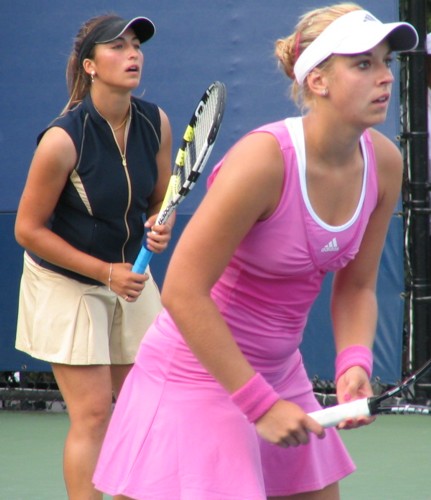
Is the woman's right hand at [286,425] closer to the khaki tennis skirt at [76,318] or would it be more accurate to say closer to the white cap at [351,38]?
the white cap at [351,38]

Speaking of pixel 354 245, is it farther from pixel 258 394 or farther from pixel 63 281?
pixel 63 281

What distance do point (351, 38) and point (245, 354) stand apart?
2.09 ft

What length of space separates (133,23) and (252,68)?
70.6 inches

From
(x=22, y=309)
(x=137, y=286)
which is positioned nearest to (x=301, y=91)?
(x=137, y=286)

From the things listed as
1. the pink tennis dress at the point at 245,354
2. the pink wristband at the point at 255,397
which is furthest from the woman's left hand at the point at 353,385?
the pink wristband at the point at 255,397

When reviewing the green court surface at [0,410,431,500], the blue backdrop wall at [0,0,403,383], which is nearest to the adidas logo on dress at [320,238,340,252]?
the green court surface at [0,410,431,500]

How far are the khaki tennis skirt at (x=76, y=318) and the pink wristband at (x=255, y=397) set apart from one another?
4.97ft

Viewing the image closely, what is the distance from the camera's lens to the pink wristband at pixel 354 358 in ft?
8.20

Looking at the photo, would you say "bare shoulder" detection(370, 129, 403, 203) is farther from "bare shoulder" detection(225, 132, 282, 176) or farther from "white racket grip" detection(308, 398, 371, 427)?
"white racket grip" detection(308, 398, 371, 427)

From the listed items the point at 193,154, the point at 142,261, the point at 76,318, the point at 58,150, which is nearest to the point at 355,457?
the point at 76,318

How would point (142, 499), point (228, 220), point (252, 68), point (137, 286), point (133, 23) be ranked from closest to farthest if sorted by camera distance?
point (228, 220) → point (142, 499) → point (137, 286) → point (133, 23) → point (252, 68)

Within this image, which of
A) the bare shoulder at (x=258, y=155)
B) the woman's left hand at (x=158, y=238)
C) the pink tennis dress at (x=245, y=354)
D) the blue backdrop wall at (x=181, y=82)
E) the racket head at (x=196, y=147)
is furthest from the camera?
the blue backdrop wall at (x=181, y=82)

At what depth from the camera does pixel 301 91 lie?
7.84 ft

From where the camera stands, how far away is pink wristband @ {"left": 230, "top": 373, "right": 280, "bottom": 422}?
2.22 m
